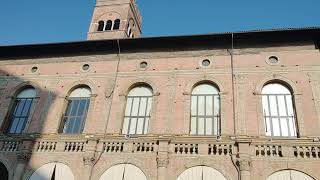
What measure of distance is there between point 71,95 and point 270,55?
10929mm

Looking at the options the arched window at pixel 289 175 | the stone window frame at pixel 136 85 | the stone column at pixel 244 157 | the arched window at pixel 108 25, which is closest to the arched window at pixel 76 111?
the stone window frame at pixel 136 85

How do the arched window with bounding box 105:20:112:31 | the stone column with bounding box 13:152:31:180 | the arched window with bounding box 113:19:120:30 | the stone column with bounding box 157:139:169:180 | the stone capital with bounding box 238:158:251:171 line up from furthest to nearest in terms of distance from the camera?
the arched window with bounding box 105:20:112:31
the arched window with bounding box 113:19:120:30
the stone column with bounding box 13:152:31:180
the stone column with bounding box 157:139:169:180
the stone capital with bounding box 238:158:251:171

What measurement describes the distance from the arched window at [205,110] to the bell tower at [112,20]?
17.9 meters

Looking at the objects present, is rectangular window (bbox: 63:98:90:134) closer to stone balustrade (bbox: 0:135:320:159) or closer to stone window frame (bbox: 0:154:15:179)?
stone balustrade (bbox: 0:135:320:159)

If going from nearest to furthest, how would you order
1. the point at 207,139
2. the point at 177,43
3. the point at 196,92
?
1. the point at 207,139
2. the point at 196,92
3. the point at 177,43

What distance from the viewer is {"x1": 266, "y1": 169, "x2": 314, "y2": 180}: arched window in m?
13.6

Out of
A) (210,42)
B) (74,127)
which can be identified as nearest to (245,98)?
(210,42)

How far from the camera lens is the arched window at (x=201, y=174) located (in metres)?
14.2

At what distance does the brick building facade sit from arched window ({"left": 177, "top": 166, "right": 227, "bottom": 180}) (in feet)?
0.14

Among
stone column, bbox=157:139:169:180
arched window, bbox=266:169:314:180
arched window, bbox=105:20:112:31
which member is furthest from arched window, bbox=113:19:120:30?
arched window, bbox=266:169:314:180

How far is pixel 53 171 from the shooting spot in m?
15.6

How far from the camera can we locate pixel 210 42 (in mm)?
18031

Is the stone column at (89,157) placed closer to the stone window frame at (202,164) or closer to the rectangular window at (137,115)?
the rectangular window at (137,115)

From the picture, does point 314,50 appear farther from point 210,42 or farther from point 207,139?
point 207,139
